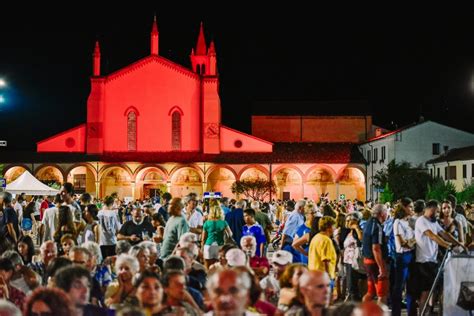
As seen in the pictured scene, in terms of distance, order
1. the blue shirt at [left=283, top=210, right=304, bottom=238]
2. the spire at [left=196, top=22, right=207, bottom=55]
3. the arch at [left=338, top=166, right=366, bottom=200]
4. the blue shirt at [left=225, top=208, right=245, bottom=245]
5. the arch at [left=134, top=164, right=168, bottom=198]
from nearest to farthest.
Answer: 1. the blue shirt at [left=283, top=210, right=304, bottom=238]
2. the blue shirt at [left=225, top=208, right=245, bottom=245]
3. the arch at [left=134, top=164, right=168, bottom=198]
4. the arch at [left=338, top=166, right=366, bottom=200]
5. the spire at [left=196, top=22, right=207, bottom=55]

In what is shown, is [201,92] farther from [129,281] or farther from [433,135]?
[129,281]

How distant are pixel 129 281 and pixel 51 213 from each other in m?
5.25

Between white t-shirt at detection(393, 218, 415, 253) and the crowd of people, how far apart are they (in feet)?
0.05

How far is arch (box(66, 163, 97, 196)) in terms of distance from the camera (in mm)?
52844

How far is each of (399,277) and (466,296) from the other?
1808 millimetres

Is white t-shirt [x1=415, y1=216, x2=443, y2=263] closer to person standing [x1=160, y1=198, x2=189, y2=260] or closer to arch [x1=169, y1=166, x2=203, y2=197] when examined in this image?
person standing [x1=160, y1=198, x2=189, y2=260]

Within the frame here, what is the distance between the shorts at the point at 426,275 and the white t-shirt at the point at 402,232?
37cm

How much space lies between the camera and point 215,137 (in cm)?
5441

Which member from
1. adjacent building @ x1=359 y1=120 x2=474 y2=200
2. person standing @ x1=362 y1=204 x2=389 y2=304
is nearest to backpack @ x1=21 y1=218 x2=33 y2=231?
person standing @ x1=362 y1=204 x2=389 y2=304

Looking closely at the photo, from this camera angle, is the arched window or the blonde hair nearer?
the blonde hair

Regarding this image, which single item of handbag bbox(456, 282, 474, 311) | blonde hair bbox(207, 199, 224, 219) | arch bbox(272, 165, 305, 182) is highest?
arch bbox(272, 165, 305, 182)

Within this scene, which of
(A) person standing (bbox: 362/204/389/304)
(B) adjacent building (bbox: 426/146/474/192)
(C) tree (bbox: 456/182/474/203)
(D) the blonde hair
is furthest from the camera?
(B) adjacent building (bbox: 426/146/474/192)

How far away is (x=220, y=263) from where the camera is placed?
29.2 feet

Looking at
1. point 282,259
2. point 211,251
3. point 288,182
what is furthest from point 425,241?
point 288,182
